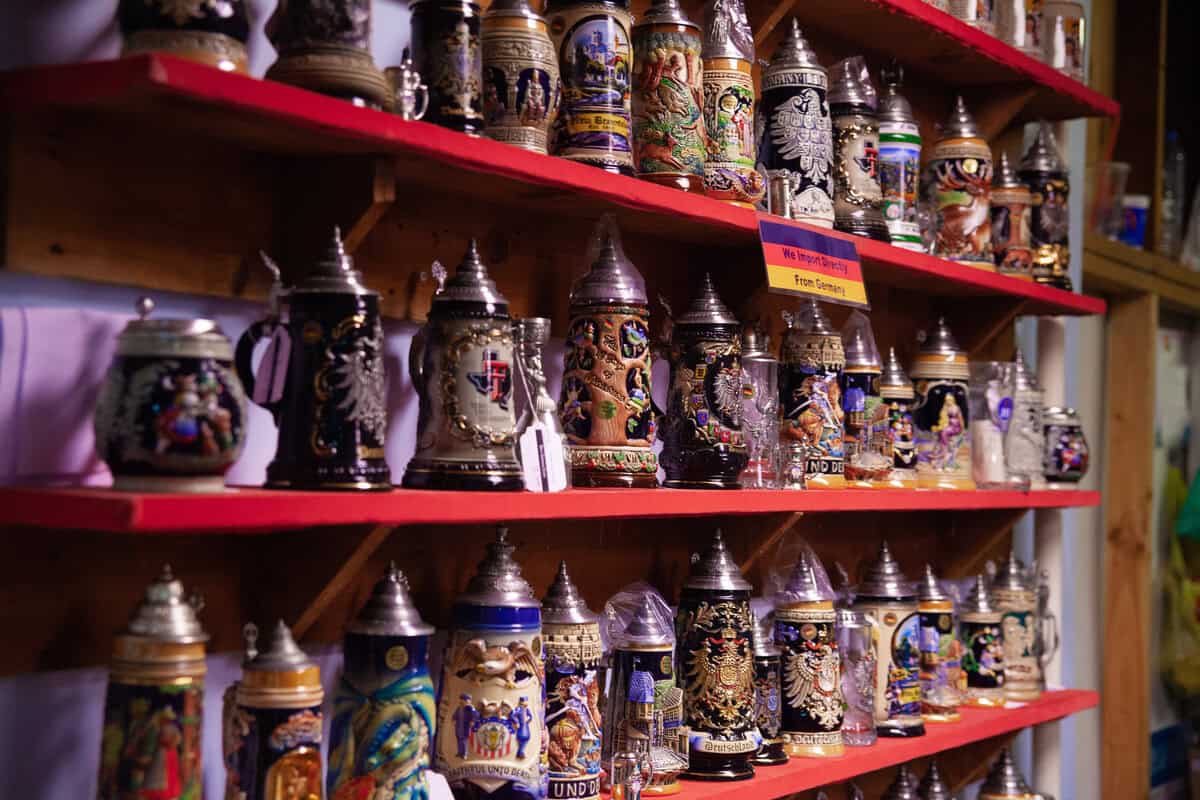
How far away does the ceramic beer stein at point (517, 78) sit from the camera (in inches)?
68.2

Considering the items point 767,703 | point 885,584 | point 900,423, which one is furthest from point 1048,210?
point 767,703

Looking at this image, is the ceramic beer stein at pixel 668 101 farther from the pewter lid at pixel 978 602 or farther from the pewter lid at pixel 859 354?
the pewter lid at pixel 978 602

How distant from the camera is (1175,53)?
4.65 meters

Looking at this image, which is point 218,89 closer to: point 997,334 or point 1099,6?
point 997,334

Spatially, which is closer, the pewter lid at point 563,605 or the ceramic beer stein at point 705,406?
the pewter lid at point 563,605

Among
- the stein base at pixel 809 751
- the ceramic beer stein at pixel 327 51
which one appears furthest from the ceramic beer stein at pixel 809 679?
the ceramic beer stein at pixel 327 51

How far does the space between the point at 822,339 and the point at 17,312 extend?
1.28m

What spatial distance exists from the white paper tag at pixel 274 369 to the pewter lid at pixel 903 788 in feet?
4.91

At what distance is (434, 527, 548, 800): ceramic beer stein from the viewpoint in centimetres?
165

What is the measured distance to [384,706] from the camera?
154 centimetres

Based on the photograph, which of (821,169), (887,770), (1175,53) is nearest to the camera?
(821,169)

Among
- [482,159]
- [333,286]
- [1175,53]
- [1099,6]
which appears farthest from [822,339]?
[1175,53]

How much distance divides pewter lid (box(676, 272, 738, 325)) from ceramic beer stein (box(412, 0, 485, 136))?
48 cm

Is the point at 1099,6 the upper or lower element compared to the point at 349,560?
upper
